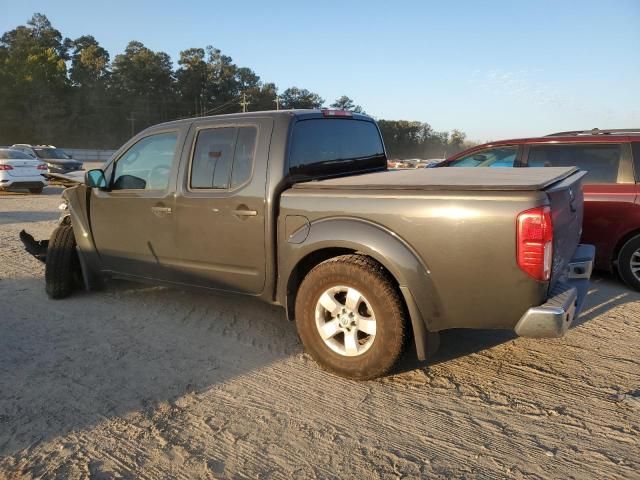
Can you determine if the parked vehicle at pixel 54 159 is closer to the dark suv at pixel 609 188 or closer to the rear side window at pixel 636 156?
the dark suv at pixel 609 188

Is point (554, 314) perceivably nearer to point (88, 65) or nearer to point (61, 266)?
point (61, 266)

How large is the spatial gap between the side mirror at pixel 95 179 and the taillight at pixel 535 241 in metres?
3.98

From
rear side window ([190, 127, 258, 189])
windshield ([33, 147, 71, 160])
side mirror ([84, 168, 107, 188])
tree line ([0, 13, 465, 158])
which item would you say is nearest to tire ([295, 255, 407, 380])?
rear side window ([190, 127, 258, 189])

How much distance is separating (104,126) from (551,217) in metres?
87.1

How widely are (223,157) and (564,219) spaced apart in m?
2.64

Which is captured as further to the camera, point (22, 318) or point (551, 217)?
point (22, 318)

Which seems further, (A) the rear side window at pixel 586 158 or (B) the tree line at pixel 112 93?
(B) the tree line at pixel 112 93

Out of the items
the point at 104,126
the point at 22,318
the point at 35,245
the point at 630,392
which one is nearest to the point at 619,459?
the point at 630,392

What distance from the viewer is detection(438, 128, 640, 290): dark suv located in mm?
5422

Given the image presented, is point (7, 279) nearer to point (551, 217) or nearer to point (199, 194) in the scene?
point (199, 194)

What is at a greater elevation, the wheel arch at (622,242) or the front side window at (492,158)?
the front side window at (492,158)

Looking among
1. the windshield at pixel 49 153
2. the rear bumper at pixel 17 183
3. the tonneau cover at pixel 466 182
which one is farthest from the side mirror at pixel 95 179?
the windshield at pixel 49 153

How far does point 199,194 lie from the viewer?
13.7ft

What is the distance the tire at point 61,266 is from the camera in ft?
17.2
